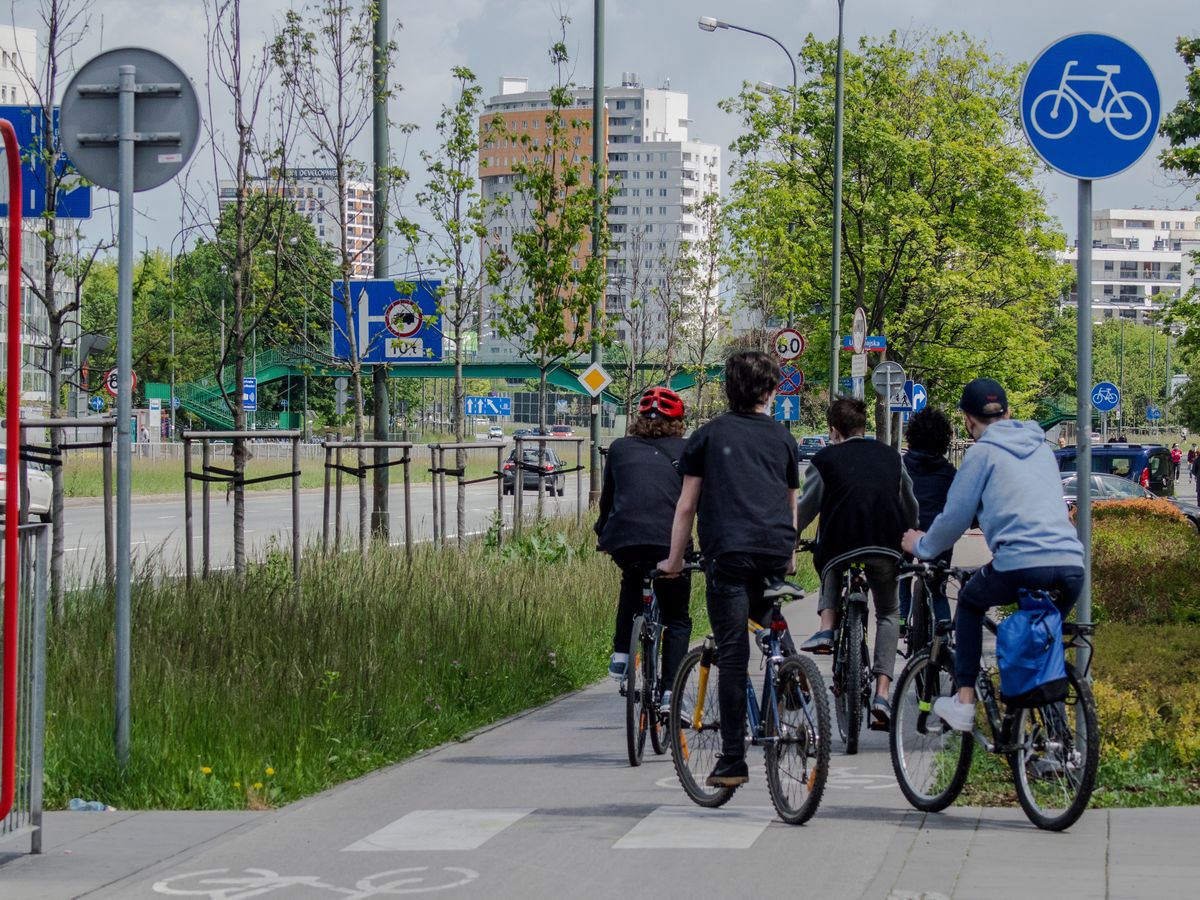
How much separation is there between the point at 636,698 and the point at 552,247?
13781 millimetres

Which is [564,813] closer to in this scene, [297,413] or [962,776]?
[962,776]

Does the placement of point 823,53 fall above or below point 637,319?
above

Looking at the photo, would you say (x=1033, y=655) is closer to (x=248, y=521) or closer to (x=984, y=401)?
(x=984, y=401)

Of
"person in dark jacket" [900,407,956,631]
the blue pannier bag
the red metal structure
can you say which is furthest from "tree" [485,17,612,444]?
the red metal structure

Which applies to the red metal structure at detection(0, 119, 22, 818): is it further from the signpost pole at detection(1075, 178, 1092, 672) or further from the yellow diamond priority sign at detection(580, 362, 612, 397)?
the yellow diamond priority sign at detection(580, 362, 612, 397)

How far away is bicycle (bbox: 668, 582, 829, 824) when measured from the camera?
6676 millimetres

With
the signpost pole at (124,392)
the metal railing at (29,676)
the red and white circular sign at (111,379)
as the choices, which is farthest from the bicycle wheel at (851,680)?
the metal railing at (29,676)

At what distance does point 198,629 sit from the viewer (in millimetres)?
10180

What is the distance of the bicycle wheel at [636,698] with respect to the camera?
27.8 feet

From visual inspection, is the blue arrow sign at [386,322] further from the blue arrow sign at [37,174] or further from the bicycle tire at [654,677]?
the bicycle tire at [654,677]

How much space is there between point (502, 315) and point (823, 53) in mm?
26367

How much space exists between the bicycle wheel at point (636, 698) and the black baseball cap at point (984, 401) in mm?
2189

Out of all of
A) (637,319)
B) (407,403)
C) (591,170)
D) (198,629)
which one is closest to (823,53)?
(637,319)

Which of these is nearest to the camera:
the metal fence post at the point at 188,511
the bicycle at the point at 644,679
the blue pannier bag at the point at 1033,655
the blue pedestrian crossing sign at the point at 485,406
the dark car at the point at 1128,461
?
the blue pannier bag at the point at 1033,655
